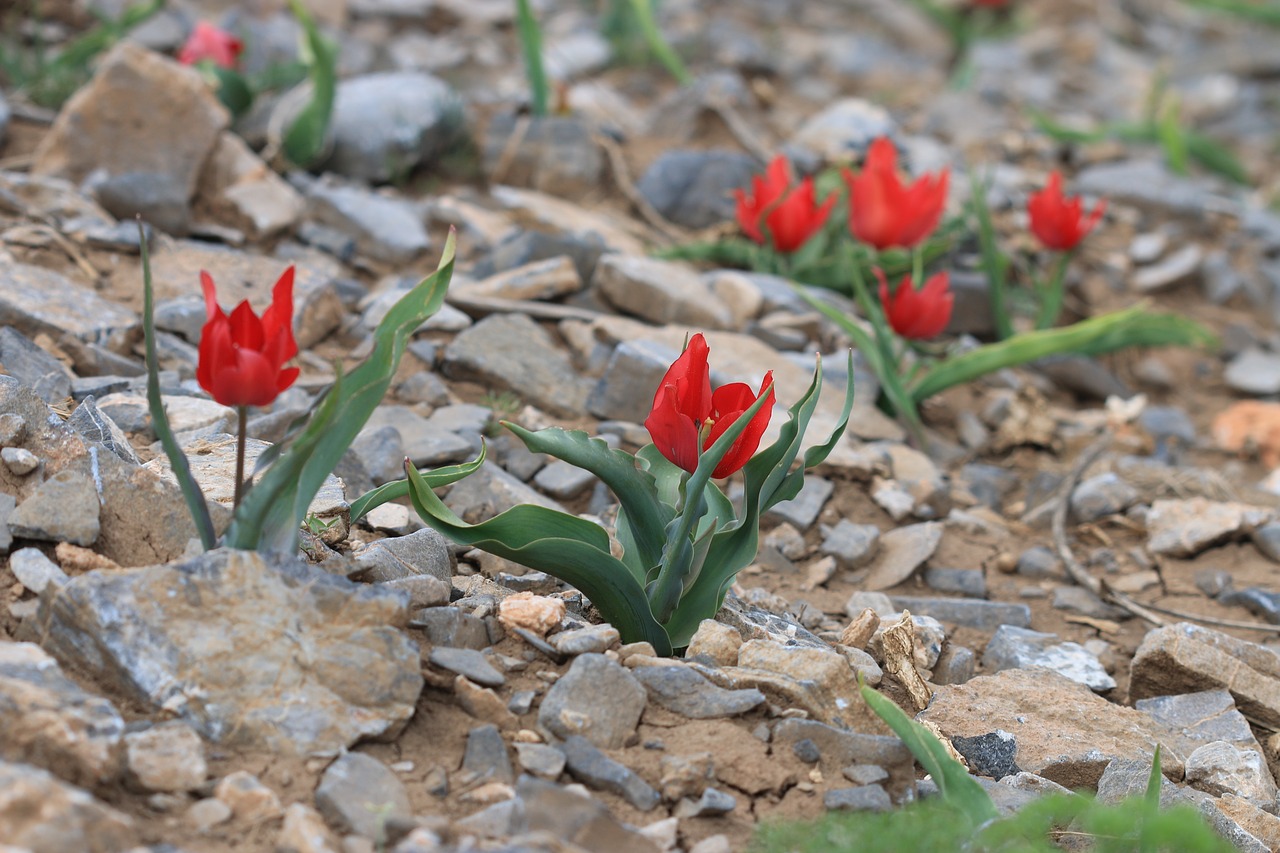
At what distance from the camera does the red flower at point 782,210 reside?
343 centimetres

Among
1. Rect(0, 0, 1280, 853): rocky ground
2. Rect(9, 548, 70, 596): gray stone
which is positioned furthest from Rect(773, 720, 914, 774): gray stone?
Rect(9, 548, 70, 596): gray stone

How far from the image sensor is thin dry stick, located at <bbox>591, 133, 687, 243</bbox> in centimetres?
402

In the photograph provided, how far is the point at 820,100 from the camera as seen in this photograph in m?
5.53

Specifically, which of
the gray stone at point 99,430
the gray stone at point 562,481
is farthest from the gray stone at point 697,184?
the gray stone at point 99,430

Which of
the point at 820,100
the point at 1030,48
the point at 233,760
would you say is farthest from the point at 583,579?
the point at 1030,48

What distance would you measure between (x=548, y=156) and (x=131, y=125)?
4.29 ft

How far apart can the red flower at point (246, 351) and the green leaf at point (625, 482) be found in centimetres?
32

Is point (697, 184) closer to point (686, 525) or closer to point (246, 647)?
point (686, 525)

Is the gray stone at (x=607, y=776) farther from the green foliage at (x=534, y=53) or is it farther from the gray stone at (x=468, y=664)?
the green foliage at (x=534, y=53)

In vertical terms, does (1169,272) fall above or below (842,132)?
below

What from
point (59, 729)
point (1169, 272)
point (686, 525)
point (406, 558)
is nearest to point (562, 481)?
point (406, 558)

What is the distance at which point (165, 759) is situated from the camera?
1.38 meters

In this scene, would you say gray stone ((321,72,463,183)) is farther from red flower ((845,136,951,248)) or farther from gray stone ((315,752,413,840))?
gray stone ((315,752,413,840))

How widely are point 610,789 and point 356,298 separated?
1963mm
